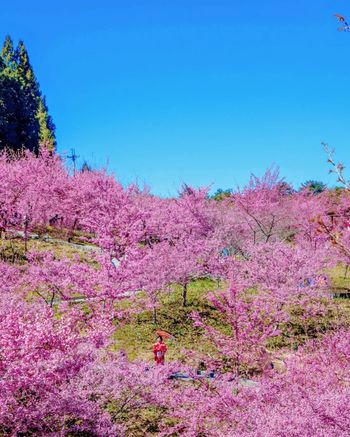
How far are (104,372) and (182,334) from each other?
7504mm

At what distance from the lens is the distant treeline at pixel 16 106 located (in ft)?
121

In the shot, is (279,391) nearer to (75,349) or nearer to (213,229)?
(75,349)

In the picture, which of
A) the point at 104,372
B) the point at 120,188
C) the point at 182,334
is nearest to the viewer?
the point at 104,372

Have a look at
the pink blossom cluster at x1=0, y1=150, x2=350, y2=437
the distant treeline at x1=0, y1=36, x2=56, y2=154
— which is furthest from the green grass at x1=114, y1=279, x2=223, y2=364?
the distant treeline at x1=0, y1=36, x2=56, y2=154

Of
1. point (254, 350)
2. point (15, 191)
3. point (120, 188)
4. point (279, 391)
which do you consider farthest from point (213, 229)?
point (279, 391)

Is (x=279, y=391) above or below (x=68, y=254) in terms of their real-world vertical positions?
below

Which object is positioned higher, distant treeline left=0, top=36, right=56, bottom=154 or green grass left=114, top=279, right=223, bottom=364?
distant treeline left=0, top=36, right=56, bottom=154

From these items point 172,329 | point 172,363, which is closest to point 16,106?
point 172,329

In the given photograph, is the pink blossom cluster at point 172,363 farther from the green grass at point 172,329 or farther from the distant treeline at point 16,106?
the distant treeline at point 16,106

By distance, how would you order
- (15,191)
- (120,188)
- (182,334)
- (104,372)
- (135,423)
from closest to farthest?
1. (104,372)
2. (135,423)
3. (182,334)
4. (15,191)
5. (120,188)

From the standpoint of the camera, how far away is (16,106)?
3781 centimetres

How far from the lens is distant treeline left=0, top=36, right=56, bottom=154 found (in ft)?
121

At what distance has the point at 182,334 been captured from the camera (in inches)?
595

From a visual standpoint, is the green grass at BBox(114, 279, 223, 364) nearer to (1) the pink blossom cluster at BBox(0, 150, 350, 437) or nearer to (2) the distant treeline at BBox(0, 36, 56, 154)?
(1) the pink blossom cluster at BBox(0, 150, 350, 437)
